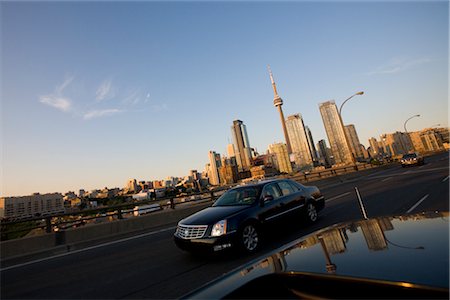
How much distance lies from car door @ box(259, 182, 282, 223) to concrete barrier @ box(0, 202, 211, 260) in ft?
25.1

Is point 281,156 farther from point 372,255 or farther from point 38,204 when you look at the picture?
point 372,255

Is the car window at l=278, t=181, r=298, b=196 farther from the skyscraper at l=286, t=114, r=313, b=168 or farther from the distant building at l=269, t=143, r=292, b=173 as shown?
the distant building at l=269, t=143, r=292, b=173

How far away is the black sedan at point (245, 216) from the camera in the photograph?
17.8 feet

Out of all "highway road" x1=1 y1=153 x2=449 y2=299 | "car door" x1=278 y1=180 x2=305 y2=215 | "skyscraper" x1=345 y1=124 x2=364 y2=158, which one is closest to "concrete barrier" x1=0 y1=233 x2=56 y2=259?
"highway road" x1=1 y1=153 x2=449 y2=299

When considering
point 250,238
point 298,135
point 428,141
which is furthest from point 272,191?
point 298,135

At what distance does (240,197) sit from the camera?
271 inches

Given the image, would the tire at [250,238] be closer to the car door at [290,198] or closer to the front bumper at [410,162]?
the car door at [290,198]

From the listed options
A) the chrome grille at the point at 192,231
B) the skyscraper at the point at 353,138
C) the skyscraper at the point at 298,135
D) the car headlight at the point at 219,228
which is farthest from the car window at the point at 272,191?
the skyscraper at the point at 298,135

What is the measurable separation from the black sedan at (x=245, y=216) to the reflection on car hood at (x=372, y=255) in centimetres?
288

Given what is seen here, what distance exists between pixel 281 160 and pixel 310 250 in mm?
192990

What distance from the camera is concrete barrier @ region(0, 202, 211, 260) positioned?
8992mm

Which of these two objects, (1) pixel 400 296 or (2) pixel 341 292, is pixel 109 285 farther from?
(1) pixel 400 296

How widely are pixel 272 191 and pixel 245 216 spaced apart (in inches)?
60.4

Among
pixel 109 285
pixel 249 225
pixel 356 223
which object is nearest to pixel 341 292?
pixel 356 223
